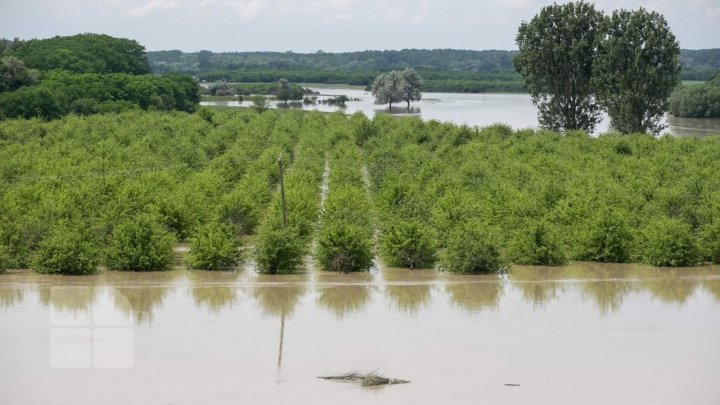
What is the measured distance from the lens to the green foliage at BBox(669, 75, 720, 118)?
272ft

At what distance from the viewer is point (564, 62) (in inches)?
2201

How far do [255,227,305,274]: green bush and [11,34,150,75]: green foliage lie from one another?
60385mm

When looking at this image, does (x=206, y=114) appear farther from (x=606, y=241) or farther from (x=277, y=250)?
(x=606, y=241)

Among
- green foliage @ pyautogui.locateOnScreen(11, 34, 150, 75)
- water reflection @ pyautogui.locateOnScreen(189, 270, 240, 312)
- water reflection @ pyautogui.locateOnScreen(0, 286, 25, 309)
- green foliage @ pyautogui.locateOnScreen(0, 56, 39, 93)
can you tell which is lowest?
water reflection @ pyautogui.locateOnScreen(0, 286, 25, 309)

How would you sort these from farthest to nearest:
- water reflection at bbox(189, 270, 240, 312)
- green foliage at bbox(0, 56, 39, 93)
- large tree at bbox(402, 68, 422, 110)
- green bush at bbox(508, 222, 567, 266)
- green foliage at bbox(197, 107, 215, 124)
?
1. large tree at bbox(402, 68, 422, 110)
2. green foliage at bbox(197, 107, 215, 124)
3. green foliage at bbox(0, 56, 39, 93)
4. green bush at bbox(508, 222, 567, 266)
5. water reflection at bbox(189, 270, 240, 312)

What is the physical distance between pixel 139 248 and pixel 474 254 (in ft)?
23.3

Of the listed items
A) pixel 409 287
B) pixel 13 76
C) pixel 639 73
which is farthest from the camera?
pixel 13 76

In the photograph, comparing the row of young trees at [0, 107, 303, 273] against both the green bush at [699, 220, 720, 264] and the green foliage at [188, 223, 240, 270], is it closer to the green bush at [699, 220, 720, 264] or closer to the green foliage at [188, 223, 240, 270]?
the green foliage at [188, 223, 240, 270]

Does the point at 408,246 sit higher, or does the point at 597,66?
the point at 597,66

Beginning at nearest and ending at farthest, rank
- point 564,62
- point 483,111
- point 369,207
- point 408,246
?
point 408,246, point 369,207, point 564,62, point 483,111

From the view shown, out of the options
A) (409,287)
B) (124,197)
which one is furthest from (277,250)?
(124,197)

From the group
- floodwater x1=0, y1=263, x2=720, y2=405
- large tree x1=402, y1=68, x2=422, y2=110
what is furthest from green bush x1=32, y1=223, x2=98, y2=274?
large tree x1=402, y1=68, x2=422, y2=110

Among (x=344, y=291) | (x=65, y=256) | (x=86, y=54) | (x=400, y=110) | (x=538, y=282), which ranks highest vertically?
(x=86, y=54)

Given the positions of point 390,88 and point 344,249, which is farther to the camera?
point 390,88
